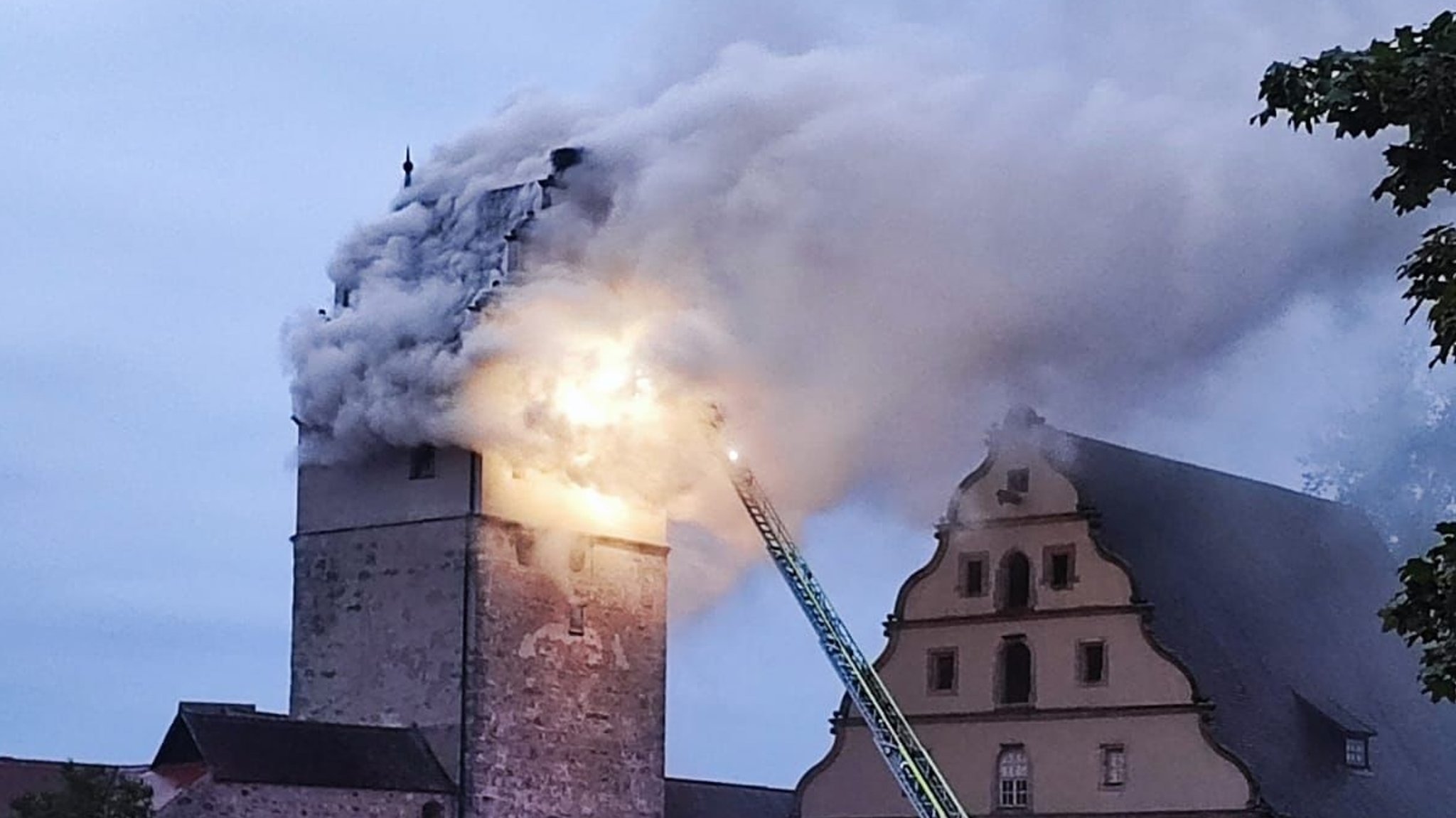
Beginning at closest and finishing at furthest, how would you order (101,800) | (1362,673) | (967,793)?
(101,800), (967,793), (1362,673)

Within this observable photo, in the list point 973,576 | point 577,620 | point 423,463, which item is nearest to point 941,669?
point 973,576

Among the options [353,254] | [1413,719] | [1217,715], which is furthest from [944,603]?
[353,254]

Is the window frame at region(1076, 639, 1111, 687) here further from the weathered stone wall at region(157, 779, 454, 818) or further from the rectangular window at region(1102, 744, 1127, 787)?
the weathered stone wall at region(157, 779, 454, 818)

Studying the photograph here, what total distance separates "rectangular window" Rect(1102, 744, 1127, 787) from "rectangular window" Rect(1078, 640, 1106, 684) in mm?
1108

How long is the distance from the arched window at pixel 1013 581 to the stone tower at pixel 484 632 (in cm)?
867

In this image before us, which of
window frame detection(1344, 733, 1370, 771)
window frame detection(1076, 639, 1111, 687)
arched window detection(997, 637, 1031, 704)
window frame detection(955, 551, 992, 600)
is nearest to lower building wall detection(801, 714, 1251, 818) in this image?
arched window detection(997, 637, 1031, 704)

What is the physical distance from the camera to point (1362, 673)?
171ft

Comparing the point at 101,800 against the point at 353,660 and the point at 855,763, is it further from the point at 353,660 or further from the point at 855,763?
the point at 855,763

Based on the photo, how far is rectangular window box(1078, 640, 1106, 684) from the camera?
4762 cm

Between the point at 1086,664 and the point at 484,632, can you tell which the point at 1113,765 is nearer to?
the point at 1086,664

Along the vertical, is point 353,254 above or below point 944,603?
above

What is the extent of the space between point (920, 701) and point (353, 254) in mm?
13326

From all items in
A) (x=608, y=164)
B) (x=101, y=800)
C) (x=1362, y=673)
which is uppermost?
(x=608, y=164)

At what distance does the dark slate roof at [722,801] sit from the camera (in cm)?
5794
